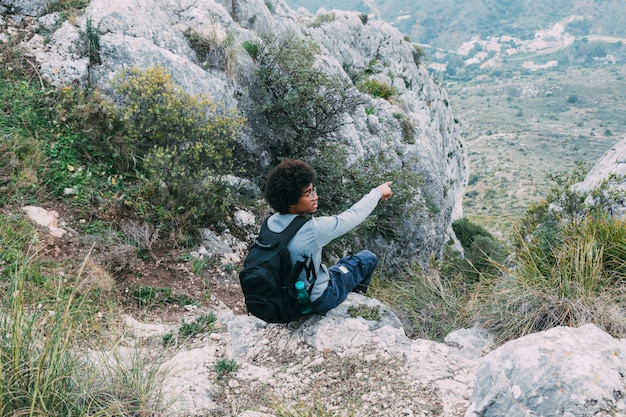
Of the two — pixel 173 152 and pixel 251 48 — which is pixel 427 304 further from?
pixel 251 48

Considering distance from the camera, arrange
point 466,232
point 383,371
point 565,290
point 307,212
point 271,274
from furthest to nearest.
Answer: point 466,232, point 565,290, point 307,212, point 271,274, point 383,371

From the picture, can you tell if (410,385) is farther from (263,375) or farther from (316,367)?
(263,375)

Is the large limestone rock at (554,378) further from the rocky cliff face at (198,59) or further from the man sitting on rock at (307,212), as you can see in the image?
the rocky cliff face at (198,59)

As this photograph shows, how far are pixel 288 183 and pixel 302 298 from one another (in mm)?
1009

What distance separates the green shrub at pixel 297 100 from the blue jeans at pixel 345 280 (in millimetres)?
4258

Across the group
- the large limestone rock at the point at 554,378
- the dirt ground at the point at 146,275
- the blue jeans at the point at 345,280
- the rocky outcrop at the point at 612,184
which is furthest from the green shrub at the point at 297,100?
the large limestone rock at the point at 554,378

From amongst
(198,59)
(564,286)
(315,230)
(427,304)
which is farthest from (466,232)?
(315,230)

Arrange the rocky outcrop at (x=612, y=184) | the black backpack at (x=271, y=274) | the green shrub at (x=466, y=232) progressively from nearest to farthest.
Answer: the black backpack at (x=271, y=274), the rocky outcrop at (x=612, y=184), the green shrub at (x=466, y=232)

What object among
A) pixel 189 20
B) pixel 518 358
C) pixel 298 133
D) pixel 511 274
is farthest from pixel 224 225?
pixel 189 20

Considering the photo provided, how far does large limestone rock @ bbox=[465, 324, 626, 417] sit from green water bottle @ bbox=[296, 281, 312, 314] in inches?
58.2

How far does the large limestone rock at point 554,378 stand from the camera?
8.10 ft

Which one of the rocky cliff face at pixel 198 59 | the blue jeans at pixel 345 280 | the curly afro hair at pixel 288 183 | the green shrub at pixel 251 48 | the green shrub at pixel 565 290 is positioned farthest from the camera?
the green shrub at pixel 251 48

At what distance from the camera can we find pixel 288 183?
3619mm

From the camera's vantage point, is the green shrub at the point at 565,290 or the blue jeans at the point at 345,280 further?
the blue jeans at the point at 345,280
